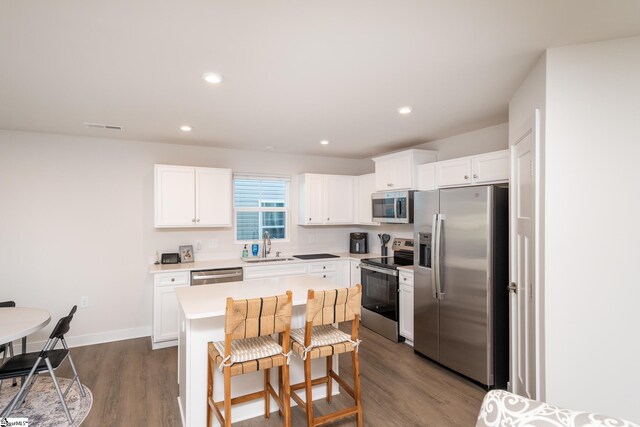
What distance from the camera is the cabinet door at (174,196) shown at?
13.4 ft

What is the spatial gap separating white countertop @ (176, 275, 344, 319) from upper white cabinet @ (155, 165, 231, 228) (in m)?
1.59

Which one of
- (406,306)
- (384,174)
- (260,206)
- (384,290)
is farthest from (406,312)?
(260,206)

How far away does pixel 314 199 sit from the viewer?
510 centimetres

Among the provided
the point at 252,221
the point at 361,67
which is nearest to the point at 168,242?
the point at 252,221

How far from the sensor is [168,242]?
441 cm

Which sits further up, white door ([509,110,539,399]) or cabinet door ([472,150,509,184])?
cabinet door ([472,150,509,184])

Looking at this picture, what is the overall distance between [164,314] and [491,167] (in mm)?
3789

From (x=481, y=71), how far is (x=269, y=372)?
256cm

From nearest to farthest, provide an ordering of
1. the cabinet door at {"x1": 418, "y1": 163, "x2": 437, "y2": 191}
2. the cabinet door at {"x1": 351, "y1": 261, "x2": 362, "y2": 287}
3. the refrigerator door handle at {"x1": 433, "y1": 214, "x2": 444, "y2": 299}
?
the refrigerator door handle at {"x1": 433, "y1": 214, "x2": 444, "y2": 299} < the cabinet door at {"x1": 418, "y1": 163, "x2": 437, "y2": 191} < the cabinet door at {"x1": 351, "y1": 261, "x2": 362, "y2": 287}

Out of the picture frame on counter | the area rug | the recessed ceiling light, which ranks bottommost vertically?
the area rug

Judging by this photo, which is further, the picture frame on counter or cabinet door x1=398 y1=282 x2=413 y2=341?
the picture frame on counter

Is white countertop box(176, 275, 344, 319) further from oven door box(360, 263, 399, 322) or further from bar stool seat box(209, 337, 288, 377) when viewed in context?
oven door box(360, 263, 399, 322)

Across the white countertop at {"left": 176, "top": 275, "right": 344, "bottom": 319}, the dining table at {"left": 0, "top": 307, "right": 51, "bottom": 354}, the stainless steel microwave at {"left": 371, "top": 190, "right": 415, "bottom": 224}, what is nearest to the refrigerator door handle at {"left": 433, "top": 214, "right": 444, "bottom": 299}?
the stainless steel microwave at {"left": 371, "top": 190, "right": 415, "bottom": 224}

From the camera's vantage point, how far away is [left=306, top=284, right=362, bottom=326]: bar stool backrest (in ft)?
7.36
